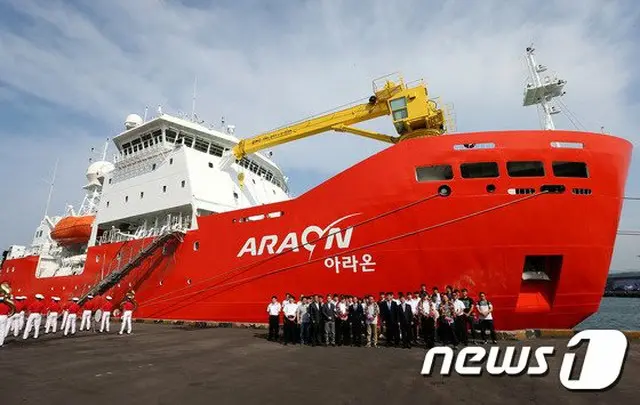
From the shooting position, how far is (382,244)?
10.2m

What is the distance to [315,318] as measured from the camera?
9.93 metres

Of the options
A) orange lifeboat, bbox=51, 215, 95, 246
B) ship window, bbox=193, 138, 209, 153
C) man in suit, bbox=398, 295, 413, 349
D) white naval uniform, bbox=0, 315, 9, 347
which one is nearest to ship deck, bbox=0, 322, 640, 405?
man in suit, bbox=398, 295, 413, 349

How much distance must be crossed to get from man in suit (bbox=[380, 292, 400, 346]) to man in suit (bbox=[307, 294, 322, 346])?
1593 millimetres

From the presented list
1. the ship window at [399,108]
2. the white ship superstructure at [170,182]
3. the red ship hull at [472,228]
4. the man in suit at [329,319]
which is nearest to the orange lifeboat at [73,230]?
the white ship superstructure at [170,182]

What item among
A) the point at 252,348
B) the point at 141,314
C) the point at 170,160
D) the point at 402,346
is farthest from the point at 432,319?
the point at 170,160

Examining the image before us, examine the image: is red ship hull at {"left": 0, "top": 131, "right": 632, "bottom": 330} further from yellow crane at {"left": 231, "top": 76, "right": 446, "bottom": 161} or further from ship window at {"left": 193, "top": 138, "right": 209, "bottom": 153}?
ship window at {"left": 193, "top": 138, "right": 209, "bottom": 153}

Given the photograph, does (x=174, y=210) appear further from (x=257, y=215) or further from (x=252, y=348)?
(x=252, y=348)

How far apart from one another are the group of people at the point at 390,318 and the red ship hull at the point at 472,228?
57 centimetres

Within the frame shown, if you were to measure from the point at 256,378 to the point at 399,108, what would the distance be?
31.6ft

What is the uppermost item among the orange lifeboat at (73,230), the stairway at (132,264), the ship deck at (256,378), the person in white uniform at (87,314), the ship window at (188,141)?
the ship window at (188,141)

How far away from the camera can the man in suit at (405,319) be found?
9.23m

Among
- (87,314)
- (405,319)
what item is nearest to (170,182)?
(87,314)

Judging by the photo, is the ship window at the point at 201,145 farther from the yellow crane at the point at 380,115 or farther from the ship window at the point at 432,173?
the ship window at the point at 432,173

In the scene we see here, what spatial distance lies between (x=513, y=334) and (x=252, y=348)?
6.18 metres
